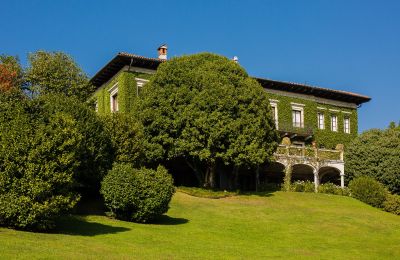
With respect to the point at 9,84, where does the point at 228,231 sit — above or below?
below

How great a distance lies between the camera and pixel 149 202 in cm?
2544

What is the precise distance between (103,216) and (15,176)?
6.68 metres

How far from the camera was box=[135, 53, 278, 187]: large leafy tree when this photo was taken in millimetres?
35406

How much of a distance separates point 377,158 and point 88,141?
84.7 ft

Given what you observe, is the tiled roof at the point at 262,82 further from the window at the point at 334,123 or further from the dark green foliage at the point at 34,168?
the dark green foliage at the point at 34,168

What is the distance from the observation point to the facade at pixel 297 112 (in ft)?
141

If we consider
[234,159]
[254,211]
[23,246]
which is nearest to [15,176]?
[23,246]

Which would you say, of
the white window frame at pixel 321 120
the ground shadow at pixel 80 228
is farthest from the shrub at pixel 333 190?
the ground shadow at pixel 80 228

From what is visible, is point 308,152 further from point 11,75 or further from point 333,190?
point 11,75

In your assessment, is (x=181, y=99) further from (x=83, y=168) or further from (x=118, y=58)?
(x=83, y=168)

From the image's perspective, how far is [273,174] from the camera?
46.3 m

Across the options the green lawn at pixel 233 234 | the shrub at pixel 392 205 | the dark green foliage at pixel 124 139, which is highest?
the dark green foliage at pixel 124 139

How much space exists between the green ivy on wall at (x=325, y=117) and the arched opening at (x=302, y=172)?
4.18 metres

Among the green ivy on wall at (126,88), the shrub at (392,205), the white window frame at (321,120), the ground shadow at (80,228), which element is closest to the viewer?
the ground shadow at (80,228)
